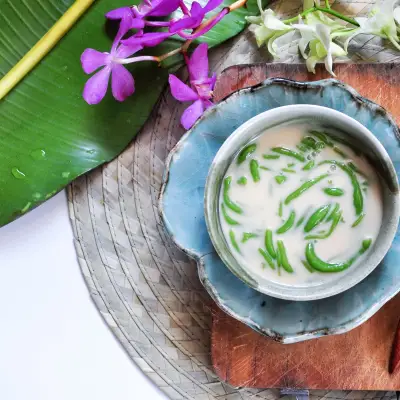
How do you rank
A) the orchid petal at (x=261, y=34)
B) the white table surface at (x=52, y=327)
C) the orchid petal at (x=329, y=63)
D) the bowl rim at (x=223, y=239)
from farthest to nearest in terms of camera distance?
the white table surface at (x=52, y=327)
the orchid petal at (x=261, y=34)
the orchid petal at (x=329, y=63)
the bowl rim at (x=223, y=239)

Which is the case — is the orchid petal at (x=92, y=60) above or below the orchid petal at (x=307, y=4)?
above

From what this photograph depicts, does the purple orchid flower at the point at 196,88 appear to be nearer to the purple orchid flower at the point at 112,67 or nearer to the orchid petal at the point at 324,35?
the purple orchid flower at the point at 112,67

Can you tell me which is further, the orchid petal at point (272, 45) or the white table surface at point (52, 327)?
the white table surface at point (52, 327)

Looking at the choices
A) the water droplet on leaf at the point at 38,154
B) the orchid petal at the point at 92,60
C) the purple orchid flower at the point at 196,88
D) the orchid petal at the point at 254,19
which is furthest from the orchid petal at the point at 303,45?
the water droplet on leaf at the point at 38,154

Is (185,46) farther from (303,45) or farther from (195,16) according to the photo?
(303,45)

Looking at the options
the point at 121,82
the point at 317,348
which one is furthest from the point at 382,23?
the point at 317,348

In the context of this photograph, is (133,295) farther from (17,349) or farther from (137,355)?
(17,349)

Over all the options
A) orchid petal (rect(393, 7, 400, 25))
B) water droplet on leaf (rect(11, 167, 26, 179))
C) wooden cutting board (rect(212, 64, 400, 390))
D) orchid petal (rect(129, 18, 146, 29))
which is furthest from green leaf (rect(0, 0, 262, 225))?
orchid petal (rect(393, 7, 400, 25))
